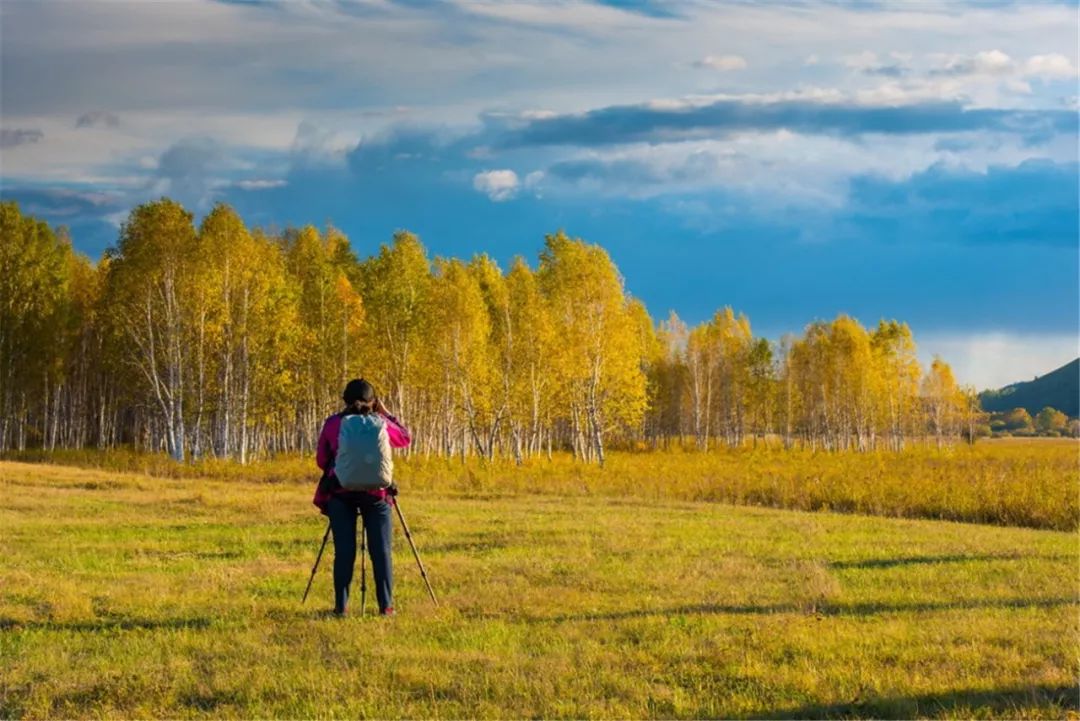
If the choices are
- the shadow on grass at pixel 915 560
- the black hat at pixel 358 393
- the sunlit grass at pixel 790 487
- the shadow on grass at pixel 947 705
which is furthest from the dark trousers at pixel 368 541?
the sunlit grass at pixel 790 487

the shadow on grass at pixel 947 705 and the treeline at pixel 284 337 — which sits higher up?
the treeline at pixel 284 337

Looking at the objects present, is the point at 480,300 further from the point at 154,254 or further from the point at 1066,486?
the point at 1066,486

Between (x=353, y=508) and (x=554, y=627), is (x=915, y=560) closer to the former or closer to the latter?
(x=554, y=627)

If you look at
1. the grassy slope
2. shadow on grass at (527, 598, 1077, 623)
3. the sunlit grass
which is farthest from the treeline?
shadow on grass at (527, 598, 1077, 623)

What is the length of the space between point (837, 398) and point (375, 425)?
8610 centimetres

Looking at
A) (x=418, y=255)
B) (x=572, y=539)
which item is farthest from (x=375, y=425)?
(x=418, y=255)

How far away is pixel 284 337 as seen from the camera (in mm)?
56125

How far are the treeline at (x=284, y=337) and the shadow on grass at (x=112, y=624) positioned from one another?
3845 centimetres

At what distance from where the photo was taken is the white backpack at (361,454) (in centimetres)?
1206

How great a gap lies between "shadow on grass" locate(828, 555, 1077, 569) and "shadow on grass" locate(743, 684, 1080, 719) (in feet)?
25.3

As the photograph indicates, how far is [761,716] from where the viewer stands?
8.34 meters

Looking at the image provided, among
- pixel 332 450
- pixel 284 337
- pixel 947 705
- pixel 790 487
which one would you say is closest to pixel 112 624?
pixel 332 450

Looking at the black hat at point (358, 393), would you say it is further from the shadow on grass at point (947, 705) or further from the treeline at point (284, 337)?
the treeline at point (284, 337)

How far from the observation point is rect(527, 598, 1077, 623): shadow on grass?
40.1 ft
